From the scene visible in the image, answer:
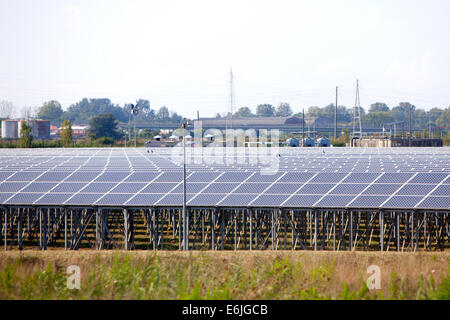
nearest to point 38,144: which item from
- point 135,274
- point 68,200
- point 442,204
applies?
point 68,200

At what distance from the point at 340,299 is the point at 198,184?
19956mm

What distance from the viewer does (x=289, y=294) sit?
15.5m

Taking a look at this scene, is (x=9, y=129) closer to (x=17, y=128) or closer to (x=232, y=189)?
(x=17, y=128)

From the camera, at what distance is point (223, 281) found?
1630 cm

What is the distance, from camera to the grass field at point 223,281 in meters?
15.0

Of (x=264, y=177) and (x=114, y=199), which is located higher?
(x=264, y=177)

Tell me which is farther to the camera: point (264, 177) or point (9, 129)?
point (9, 129)

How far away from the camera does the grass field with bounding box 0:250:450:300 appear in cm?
1497

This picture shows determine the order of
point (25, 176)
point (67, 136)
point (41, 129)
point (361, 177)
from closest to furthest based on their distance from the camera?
point (361, 177), point (25, 176), point (67, 136), point (41, 129)

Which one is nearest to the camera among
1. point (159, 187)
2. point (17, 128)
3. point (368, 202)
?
point (368, 202)

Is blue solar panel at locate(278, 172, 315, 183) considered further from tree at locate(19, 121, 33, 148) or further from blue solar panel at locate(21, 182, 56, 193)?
tree at locate(19, 121, 33, 148)

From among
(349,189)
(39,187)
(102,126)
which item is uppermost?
(102,126)

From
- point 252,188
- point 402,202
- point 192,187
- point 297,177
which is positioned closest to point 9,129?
point 192,187

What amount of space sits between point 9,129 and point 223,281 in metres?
130
